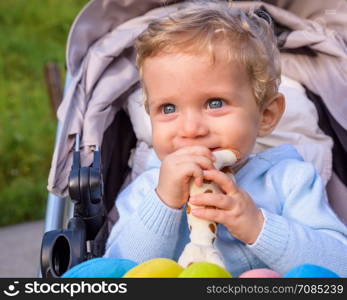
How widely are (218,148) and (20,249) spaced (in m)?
2.19

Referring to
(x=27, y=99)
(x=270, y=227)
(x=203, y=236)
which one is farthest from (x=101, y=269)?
(x=27, y=99)

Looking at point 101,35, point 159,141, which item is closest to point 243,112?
point 159,141

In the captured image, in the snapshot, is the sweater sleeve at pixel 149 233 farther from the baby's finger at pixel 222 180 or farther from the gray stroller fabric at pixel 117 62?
the gray stroller fabric at pixel 117 62

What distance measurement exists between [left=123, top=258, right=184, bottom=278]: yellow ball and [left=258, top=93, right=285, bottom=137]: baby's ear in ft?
2.02

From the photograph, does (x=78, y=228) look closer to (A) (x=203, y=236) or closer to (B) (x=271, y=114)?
(A) (x=203, y=236)

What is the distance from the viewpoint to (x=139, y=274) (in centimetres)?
117

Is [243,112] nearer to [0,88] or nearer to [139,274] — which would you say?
[139,274]

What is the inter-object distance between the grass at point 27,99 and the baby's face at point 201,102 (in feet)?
8.29

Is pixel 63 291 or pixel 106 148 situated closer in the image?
pixel 63 291

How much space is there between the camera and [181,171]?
1.45 meters

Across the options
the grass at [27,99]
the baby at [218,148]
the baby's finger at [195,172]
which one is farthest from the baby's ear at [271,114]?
the grass at [27,99]

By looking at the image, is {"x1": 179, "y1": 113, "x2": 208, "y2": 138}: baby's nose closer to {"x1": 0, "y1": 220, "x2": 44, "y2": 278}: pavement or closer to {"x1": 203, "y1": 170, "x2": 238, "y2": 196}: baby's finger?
{"x1": 203, "y1": 170, "x2": 238, "y2": 196}: baby's finger

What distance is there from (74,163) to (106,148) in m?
0.38

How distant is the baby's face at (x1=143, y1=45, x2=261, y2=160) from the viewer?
154cm
